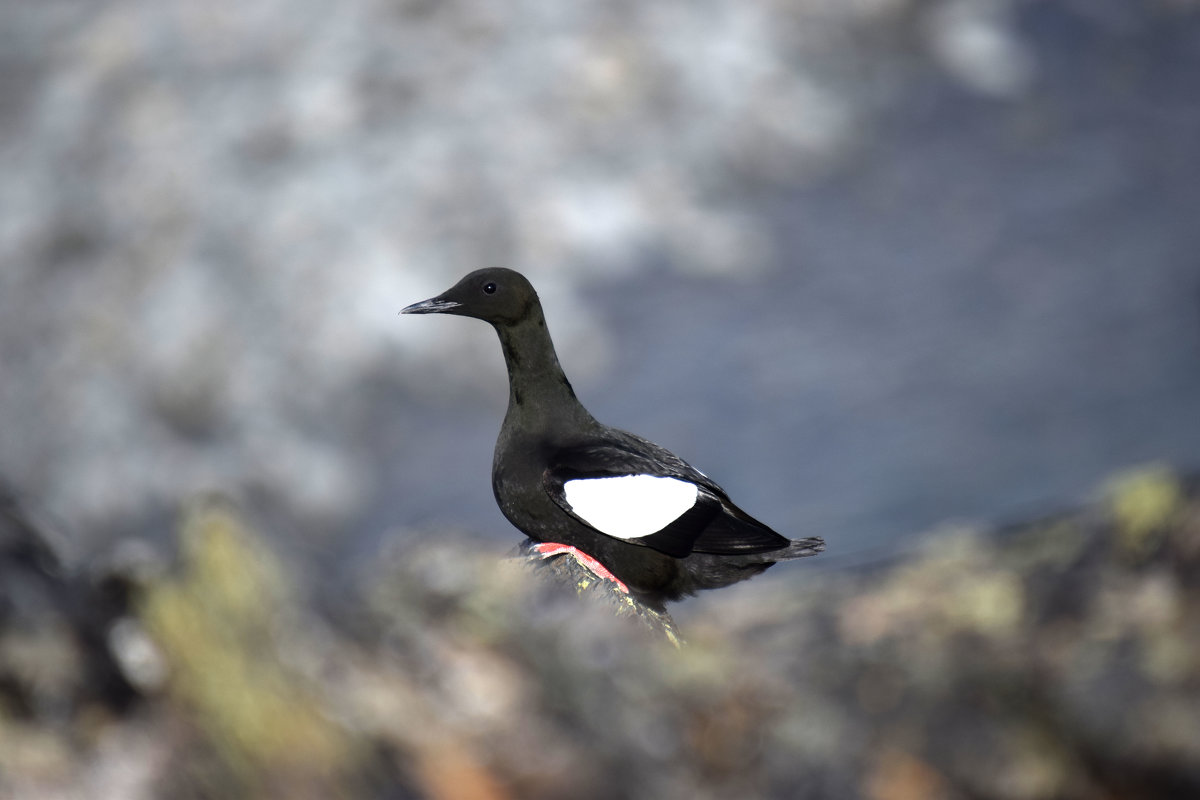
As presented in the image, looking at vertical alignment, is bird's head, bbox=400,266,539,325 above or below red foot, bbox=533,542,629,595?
above

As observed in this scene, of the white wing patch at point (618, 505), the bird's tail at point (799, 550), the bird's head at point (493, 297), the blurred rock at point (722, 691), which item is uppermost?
the blurred rock at point (722, 691)

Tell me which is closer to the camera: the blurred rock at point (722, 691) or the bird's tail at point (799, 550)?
the bird's tail at point (799, 550)

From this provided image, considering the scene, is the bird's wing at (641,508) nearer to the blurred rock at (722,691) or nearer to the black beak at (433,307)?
the black beak at (433,307)

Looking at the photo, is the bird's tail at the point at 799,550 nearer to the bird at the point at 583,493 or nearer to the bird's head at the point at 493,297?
the bird at the point at 583,493

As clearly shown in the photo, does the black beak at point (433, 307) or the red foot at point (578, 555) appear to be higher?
the black beak at point (433, 307)

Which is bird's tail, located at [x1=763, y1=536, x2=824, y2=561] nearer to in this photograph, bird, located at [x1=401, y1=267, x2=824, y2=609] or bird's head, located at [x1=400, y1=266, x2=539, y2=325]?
bird, located at [x1=401, y1=267, x2=824, y2=609]

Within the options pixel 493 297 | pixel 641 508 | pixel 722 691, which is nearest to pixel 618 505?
pixel 641 508

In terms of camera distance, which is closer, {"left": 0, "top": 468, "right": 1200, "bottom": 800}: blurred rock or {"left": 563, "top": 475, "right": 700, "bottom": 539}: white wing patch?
{"left": 563, "top": 475, "right": 700, "bottom": 539}: white wing patch

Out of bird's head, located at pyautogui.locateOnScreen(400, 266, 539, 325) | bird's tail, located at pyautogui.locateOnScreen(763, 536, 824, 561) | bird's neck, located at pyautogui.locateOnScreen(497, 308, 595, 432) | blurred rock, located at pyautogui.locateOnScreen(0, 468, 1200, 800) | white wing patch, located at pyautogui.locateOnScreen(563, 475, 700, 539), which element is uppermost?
blurred rock, located at pyautogui.locateOnScreen(0, 468, 1200, 800)

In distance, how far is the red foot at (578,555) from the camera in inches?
23.5

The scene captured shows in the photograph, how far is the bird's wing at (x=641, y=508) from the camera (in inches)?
22.1

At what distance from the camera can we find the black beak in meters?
0.52

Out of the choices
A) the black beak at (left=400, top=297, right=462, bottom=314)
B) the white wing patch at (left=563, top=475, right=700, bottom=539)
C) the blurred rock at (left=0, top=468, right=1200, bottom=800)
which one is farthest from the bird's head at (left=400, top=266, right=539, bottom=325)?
the blurred rock at (left=0, top=468, right=1200, bottom=800)

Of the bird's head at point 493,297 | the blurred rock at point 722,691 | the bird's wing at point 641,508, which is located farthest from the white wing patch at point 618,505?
the blurred rock at point 722,691
